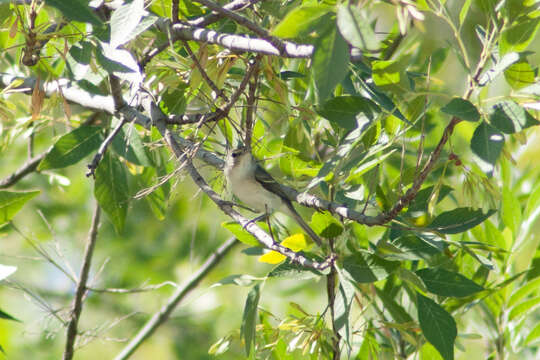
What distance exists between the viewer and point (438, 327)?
163 centimetres

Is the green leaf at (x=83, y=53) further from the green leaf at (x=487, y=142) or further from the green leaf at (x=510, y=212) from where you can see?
the green leaf at (x=510, y=212)

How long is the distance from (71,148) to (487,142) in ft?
4.75

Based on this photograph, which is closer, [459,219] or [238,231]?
[459,219]

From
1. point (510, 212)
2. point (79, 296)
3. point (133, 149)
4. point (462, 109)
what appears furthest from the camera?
point (79, 296)

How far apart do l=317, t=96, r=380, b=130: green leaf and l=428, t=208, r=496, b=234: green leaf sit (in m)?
0.35

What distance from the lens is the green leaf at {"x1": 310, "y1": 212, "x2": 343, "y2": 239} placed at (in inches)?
59.4

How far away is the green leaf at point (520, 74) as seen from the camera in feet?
4.13

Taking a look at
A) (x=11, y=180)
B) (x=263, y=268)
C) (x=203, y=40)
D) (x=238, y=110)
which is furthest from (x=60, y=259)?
(x=263, y=268)

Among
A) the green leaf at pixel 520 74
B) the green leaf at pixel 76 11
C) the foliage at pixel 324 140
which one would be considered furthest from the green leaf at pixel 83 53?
the green leaf at pixel 520 74

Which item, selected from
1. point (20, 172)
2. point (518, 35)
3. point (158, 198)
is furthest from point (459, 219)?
point (20, 172)

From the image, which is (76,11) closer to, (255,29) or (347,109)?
(255,29)

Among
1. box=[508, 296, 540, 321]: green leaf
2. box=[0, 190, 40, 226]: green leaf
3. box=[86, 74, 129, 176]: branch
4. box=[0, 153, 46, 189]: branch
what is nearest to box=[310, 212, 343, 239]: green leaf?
box=[86, 74, 129, 176]: branch

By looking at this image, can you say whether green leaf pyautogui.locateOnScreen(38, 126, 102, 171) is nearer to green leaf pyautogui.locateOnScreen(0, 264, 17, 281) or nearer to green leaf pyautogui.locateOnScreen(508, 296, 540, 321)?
green leaf pyautogui.locateOnScreen(0, 264, 17, 281)

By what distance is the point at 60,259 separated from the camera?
8.25 feet
